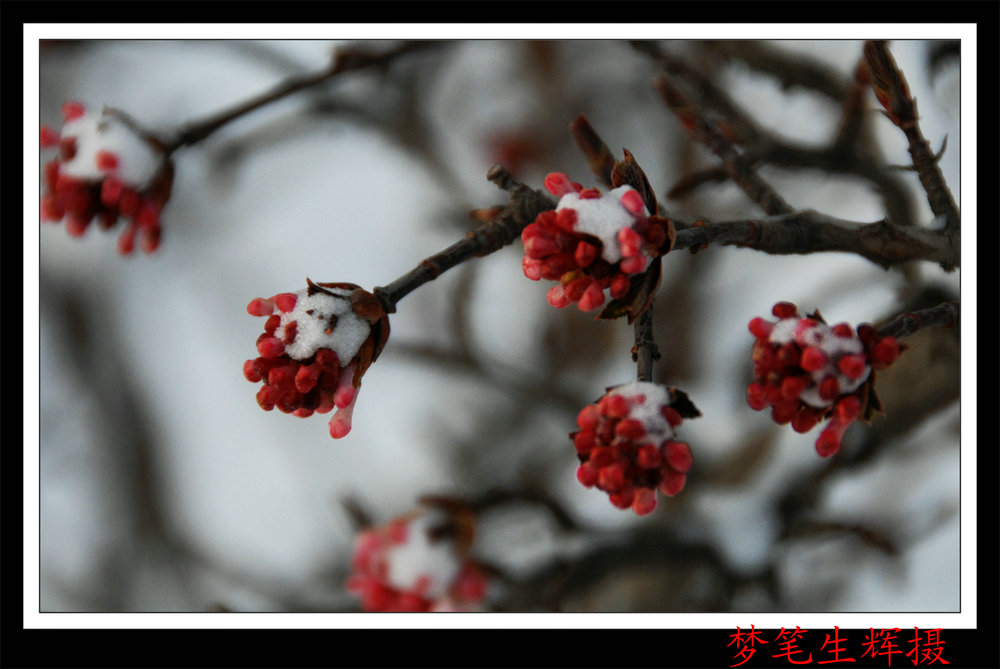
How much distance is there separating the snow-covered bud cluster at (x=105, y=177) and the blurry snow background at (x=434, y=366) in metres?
0.03

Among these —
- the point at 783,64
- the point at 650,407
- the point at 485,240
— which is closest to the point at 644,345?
the point at 650,407

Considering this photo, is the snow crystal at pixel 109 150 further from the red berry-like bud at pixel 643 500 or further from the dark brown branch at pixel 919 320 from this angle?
the dark brown branch at pixel 919 320

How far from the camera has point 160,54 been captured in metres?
0.89

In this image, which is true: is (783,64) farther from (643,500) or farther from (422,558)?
(422,558)

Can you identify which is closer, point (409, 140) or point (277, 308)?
point (277, 308)

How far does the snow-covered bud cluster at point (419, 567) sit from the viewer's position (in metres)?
0.85

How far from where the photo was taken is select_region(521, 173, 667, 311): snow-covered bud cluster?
481 millimetres

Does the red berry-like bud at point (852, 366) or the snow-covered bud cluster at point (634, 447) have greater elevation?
the red berry-like bud at point (852, 366)

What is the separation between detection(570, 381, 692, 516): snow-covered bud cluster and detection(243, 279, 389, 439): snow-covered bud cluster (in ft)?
0.60

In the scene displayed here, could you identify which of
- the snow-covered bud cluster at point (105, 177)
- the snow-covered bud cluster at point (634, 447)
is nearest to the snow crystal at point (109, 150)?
the snow-covered bud cluster at point (105, 177)

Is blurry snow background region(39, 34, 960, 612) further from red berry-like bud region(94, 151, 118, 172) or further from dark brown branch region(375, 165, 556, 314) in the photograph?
dark brown branch region(375, 165, 556, 314)
